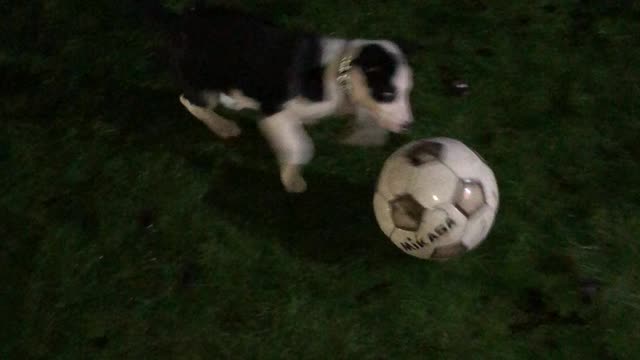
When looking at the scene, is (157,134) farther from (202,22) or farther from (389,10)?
(389,10)

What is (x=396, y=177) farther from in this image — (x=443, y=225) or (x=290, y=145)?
(x=290, y=145)

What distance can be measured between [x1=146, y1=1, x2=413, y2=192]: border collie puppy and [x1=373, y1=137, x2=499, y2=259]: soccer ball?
0.53ft

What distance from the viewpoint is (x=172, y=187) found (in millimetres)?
2609

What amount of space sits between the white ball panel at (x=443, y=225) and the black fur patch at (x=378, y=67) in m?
0.41

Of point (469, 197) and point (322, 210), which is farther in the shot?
point (322, 210)

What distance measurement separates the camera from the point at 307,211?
2.52 meters

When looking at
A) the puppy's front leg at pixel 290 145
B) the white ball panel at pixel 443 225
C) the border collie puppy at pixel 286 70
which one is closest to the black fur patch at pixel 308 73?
the border collie puppy at pixel 286 70

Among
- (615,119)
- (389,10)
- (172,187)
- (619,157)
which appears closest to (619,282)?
(619,157)

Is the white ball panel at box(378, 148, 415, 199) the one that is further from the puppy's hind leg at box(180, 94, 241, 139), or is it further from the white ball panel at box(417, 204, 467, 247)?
the puppy's hind leg at box(180, 94, 241, 139)

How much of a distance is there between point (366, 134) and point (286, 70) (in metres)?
0.50

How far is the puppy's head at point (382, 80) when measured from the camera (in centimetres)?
206

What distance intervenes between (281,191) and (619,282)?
1294 mm

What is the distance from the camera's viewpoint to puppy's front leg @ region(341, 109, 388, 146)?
8.29 feet

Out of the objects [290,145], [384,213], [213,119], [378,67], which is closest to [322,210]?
[290,145]
